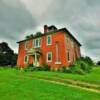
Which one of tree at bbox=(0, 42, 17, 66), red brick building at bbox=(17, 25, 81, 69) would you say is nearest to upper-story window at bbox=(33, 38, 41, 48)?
red brick building at bbox=(17, 25, 81, 69)

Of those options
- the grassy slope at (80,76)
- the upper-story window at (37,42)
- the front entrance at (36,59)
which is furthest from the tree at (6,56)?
the grassy slope at (80,76)

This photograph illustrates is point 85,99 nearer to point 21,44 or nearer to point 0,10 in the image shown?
point 0,10

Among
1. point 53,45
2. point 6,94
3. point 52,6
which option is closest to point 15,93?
point 6,94

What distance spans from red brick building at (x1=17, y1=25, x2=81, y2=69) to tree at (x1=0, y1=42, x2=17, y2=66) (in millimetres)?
25365

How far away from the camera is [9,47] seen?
234 feet

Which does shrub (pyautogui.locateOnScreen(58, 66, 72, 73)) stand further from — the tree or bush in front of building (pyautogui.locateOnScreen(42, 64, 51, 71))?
the tree

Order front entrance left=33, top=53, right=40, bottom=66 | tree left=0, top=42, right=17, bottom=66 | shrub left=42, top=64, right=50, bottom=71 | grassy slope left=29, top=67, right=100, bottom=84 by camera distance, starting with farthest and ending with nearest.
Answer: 1. tree left=0, top=42, right=17, bottom=66
2. front entrance left=33, top=53, right=40, bottom=66
3. shrub left=42, top=64, right=50, bottom=71
4. grassy slope left=29, top=67, right=100, bottom=84

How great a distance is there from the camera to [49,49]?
32.4 m

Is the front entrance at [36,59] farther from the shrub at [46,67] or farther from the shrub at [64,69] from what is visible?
the shrub at [64,69]

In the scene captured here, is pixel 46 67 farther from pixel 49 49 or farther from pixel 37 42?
pixel 37 42

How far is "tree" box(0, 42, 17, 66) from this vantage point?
61844 mm

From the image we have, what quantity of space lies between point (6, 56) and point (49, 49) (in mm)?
36208

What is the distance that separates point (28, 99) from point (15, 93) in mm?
1688

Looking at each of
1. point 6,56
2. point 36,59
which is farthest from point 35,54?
point 6,56
